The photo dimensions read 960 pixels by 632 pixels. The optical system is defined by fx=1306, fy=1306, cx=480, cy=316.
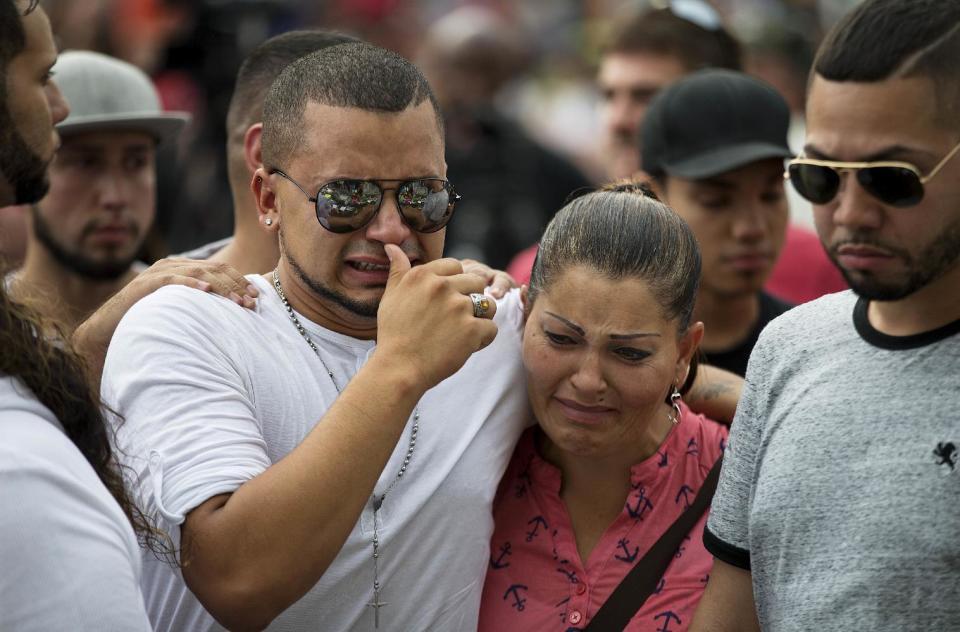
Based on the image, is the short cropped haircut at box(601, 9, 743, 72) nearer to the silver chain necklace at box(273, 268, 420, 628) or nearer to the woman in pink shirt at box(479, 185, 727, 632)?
the woman in pink shirt at box(479, 185, 727, 632)

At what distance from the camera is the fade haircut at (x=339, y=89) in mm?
3033

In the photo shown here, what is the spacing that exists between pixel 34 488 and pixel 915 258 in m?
1.63

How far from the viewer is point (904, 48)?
2.47 m

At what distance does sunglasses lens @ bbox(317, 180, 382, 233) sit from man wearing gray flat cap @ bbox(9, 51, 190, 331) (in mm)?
2230

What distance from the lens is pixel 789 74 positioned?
33.7 ft

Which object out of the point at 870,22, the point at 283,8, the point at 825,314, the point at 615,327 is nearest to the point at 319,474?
the point at 615,327

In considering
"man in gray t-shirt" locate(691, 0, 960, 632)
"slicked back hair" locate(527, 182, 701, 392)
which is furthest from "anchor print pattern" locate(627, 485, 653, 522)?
"man in gray t-shirt" locate(691, 0, 960, 632)

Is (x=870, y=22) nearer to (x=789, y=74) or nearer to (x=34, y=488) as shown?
(x=34, y=488)

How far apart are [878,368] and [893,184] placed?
0.38m

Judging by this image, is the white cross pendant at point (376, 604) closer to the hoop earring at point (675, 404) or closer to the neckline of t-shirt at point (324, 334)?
the neckline of t-shirt at point (324, 334)

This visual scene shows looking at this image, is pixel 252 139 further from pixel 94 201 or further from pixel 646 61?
pixel 646 61

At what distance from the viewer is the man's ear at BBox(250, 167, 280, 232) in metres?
3.21

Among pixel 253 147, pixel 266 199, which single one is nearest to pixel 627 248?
pixel 266 199

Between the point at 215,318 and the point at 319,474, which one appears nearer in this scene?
the point at 319,474
